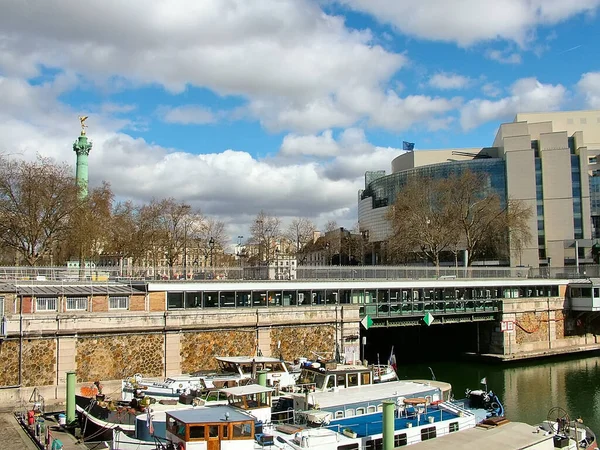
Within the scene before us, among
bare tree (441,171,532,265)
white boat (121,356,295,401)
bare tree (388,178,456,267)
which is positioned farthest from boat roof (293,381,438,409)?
bare tree (441,171,532,265)

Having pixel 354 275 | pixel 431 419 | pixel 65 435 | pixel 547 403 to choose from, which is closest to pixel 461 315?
pixel 354 275

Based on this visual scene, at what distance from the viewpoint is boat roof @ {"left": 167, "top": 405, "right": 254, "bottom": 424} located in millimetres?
21688

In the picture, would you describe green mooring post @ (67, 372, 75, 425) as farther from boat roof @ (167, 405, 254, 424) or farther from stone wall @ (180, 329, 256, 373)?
stone wall @ (180, 329, 256, 373)

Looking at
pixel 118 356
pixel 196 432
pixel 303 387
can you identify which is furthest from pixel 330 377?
pixel 118 356

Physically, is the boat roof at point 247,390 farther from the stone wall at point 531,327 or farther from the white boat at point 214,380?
the stone wall at point 531,327

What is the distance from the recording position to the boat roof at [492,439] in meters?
22.4

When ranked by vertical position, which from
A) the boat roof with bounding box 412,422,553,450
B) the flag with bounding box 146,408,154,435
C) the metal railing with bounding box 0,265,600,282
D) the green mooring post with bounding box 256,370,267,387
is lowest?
the boat roof with bounding box 412,422,553,450

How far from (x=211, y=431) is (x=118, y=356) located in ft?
57.9

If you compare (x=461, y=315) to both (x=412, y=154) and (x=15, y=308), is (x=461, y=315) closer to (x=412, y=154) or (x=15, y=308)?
(x=15, y=308)

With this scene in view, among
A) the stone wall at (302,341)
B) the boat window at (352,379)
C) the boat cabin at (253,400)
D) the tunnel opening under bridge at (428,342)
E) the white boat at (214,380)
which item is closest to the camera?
the boat cabin at (253,400)

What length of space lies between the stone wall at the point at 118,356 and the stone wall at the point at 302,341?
8858mm

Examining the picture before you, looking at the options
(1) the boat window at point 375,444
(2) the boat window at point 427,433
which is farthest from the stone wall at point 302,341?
(1) the boat window at point 375,444

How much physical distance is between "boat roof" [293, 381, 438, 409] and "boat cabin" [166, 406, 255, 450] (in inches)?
233

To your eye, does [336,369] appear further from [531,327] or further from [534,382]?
[531,327]
